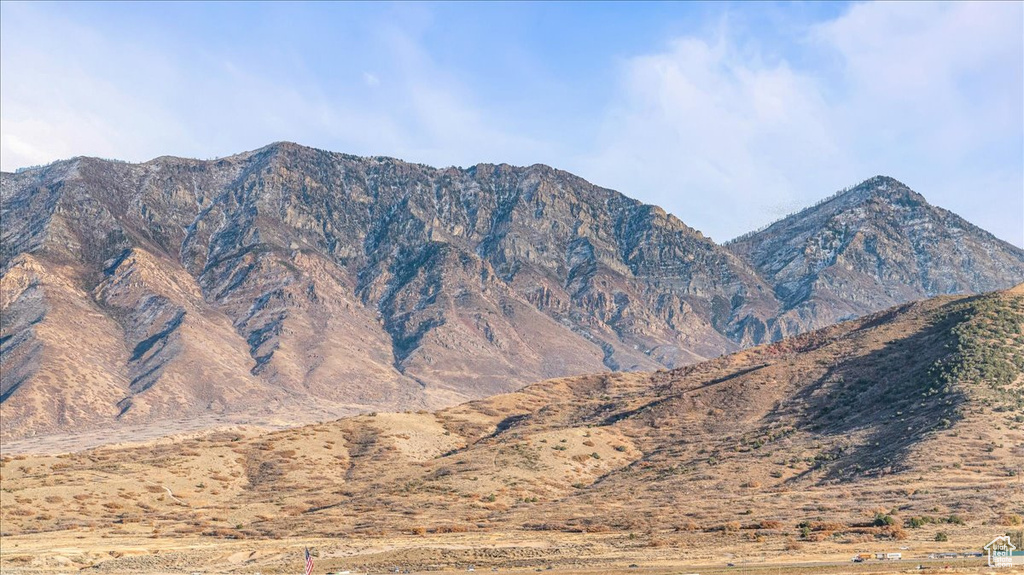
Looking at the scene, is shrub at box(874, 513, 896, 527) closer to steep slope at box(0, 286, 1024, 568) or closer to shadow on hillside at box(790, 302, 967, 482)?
steep slope at box(0, 286, 1024, 568)

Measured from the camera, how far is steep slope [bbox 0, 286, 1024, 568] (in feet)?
286

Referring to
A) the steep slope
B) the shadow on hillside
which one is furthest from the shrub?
the shadow on hillside

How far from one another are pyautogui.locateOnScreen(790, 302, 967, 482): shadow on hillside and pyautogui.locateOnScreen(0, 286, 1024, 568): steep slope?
1.11 ft

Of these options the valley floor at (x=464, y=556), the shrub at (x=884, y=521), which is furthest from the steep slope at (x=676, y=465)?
the valley floor at (x=464, y=556)

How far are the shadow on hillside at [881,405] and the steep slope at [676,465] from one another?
34 centimetres

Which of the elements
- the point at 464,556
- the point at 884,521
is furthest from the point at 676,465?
the point at 464,556

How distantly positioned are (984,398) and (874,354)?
108ft

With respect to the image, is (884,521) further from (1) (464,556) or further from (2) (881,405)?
(2) (881,405)

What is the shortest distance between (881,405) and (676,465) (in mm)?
26171

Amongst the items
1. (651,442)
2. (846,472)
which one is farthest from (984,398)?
(651,442)

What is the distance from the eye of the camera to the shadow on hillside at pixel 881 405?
11131 centimetres

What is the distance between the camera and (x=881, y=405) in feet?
423

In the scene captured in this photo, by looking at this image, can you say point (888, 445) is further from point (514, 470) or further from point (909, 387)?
point (514, 470)

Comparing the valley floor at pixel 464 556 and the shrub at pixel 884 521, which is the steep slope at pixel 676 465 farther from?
the valley floor at pixel 464 556
